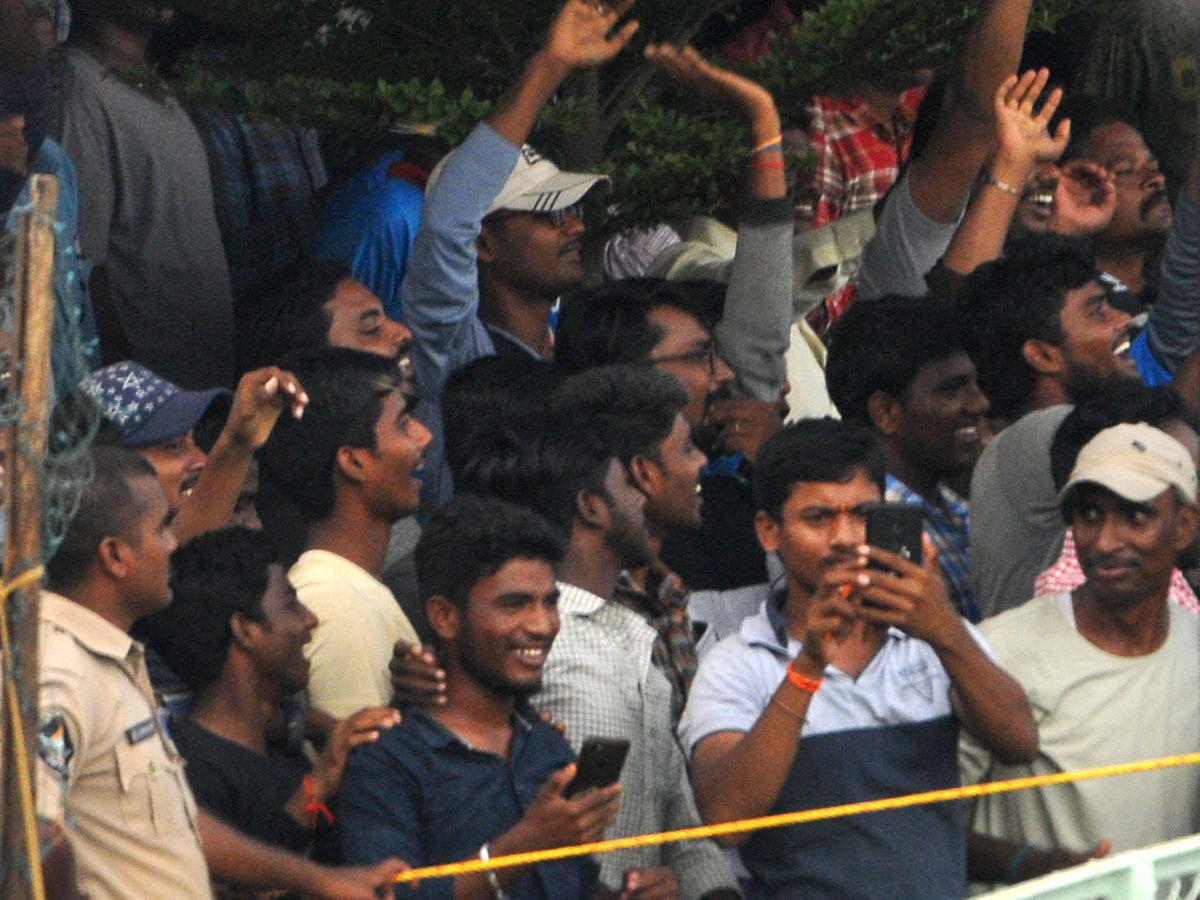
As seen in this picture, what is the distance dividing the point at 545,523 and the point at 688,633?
1.99 feet

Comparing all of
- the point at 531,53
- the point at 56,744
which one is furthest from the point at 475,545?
the point at 531,53

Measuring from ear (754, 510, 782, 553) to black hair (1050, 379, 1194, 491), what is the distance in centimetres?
76

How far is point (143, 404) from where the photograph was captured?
4824 mm

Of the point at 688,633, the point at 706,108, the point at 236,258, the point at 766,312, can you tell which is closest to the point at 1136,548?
the point at 688,633

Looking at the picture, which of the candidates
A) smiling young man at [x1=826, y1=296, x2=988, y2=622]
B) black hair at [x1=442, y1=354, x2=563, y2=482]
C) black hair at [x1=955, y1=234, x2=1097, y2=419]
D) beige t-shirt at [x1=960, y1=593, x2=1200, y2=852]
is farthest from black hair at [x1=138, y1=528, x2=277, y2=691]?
black hair at [x1=955, y1=234, x2=1097, y2=419]

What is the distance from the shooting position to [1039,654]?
4633mm

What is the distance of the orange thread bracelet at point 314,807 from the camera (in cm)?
414

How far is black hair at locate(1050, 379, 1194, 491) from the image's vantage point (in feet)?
16.8

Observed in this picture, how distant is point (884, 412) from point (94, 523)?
7.64ft

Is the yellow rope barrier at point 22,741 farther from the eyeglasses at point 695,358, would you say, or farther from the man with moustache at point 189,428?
the eyeglasses at point 695,358

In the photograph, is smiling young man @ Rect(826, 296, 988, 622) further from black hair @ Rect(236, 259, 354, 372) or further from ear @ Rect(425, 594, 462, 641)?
ear @ Rect(425, 594, 462, 641)

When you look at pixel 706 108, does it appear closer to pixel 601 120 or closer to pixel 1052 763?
pixel 601 120

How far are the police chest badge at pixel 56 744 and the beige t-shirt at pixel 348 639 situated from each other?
0.93 m

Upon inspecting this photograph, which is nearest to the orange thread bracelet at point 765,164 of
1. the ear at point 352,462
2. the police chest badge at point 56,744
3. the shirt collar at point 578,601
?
the ear at point 352,462
